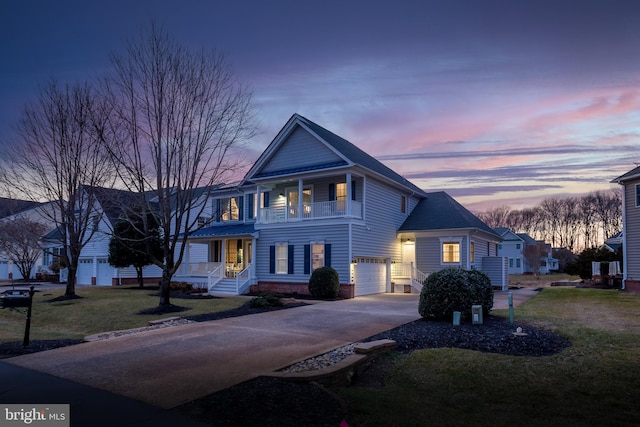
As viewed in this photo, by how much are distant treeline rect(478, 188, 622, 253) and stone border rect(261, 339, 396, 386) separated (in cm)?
7759

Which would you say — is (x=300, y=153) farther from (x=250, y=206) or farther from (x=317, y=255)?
(x=250, y=206)

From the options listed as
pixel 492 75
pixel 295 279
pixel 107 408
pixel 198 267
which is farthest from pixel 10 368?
pixel 198 267

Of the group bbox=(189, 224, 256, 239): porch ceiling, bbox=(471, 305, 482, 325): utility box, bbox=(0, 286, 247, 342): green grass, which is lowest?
bbox=(0, 286, 247, 342): green grass

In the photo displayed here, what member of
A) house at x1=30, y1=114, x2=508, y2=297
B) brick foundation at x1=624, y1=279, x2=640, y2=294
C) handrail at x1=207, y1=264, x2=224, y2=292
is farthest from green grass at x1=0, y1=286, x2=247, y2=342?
brick foundation at x1=624, y1=279, x2=640, y2=294

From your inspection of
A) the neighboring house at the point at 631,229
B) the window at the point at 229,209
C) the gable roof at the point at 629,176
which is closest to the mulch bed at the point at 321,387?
the neighboring house at the point at 631,229

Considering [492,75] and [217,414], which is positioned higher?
[492,75]

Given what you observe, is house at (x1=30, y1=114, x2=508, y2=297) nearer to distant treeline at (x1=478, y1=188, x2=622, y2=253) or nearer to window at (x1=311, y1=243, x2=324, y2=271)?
window at (x1=311, y1=243, x2=324, y2=271)

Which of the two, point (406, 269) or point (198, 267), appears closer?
point (406, 269)

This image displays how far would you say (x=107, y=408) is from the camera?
5691 millimetres

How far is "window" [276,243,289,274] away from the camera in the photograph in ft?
84.5

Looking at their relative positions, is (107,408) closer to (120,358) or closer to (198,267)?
(120,358)

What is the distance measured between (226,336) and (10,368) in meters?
4.43

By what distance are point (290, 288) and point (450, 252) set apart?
9649 mm

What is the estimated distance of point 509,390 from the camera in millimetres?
6574
